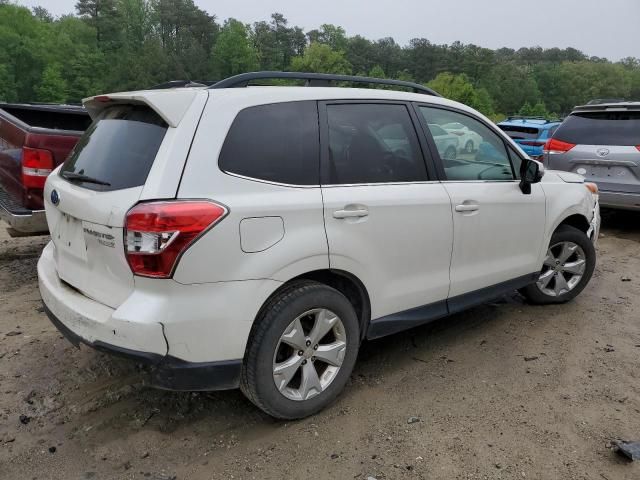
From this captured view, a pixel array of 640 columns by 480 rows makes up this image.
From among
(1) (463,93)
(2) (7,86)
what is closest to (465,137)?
(1) (463,93)

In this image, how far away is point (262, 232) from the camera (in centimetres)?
248

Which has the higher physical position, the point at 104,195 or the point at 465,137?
the point at 465,137

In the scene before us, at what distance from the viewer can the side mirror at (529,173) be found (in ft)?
12.5

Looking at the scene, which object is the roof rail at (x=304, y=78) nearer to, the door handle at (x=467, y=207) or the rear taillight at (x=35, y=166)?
Answer: the door handle at (x=467, y=207)

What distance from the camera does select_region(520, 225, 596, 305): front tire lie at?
14.6ft

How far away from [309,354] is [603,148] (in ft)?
18.9

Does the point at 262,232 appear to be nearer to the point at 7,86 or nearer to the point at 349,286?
the point at 349,286

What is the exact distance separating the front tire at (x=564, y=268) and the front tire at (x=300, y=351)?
2.25 m

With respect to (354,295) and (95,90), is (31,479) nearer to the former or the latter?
(354,295)

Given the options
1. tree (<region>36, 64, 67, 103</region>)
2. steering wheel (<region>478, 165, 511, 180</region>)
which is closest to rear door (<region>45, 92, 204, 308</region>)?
steering wheel (<region>478, 165, 511, 180</region>)

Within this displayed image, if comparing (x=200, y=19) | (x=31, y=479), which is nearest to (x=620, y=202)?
(x=31, y=479)

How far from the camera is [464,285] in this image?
11.7ft

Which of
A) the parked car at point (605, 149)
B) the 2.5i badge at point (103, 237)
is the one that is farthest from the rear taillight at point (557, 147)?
the 2.5i badge at point (103, 237)

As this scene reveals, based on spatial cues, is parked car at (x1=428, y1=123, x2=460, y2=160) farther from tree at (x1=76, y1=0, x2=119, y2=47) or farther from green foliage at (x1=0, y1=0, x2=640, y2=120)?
tree at (x1=76, y1=0, x2=119, y2=47)
